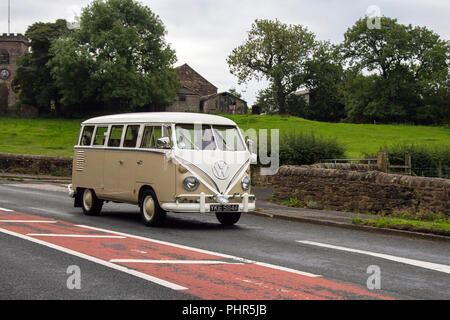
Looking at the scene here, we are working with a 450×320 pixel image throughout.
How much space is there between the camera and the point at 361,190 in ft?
60.7

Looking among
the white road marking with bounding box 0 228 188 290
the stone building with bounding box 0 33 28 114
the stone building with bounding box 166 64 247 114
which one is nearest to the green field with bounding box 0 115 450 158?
the stone building with bounding box 166 64 247 114

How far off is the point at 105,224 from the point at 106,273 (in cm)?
625

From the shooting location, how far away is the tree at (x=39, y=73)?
7944cm

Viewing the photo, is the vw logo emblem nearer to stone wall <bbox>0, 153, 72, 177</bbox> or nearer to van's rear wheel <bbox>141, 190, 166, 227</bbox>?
van's rear wheel <bbox>141, 190, 166, 227</bbox>

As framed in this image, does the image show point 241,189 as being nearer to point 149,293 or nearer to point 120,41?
point 149,293

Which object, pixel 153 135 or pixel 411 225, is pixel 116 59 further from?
pixel 411 225

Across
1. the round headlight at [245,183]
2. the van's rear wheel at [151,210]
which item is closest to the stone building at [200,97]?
the van's rear wheel at [151,210]

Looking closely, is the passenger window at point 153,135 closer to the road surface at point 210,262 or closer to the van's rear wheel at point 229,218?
the road surface at point 210,262

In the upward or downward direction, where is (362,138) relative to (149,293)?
upward

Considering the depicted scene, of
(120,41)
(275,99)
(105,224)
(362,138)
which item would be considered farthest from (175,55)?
(105,224)

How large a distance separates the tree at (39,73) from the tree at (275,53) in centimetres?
2528

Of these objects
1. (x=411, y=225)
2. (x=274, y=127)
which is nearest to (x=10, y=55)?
(x=274, y=127)

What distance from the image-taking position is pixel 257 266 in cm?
907

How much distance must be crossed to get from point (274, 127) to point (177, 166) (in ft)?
159
